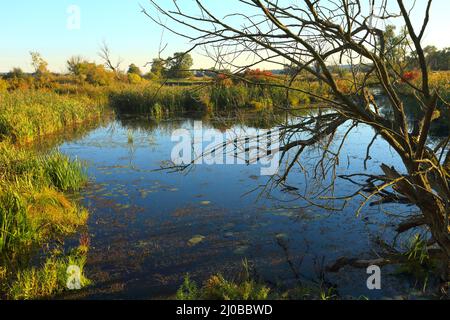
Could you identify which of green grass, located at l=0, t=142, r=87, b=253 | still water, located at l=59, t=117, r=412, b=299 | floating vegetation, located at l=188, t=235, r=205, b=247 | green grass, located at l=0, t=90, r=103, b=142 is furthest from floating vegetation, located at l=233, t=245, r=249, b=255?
green grass, located at l=0, t=90, r=103, b=142

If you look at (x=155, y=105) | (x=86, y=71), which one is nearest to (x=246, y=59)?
(x=155, y=105)

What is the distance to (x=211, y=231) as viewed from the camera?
4793 mm

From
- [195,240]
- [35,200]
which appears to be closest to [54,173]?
[35,200]

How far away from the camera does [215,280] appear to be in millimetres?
3178

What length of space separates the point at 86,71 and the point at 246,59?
3026cm

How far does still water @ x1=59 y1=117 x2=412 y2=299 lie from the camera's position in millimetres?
3639

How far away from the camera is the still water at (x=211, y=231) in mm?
3639

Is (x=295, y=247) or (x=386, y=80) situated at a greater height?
(x=386, y=80)
